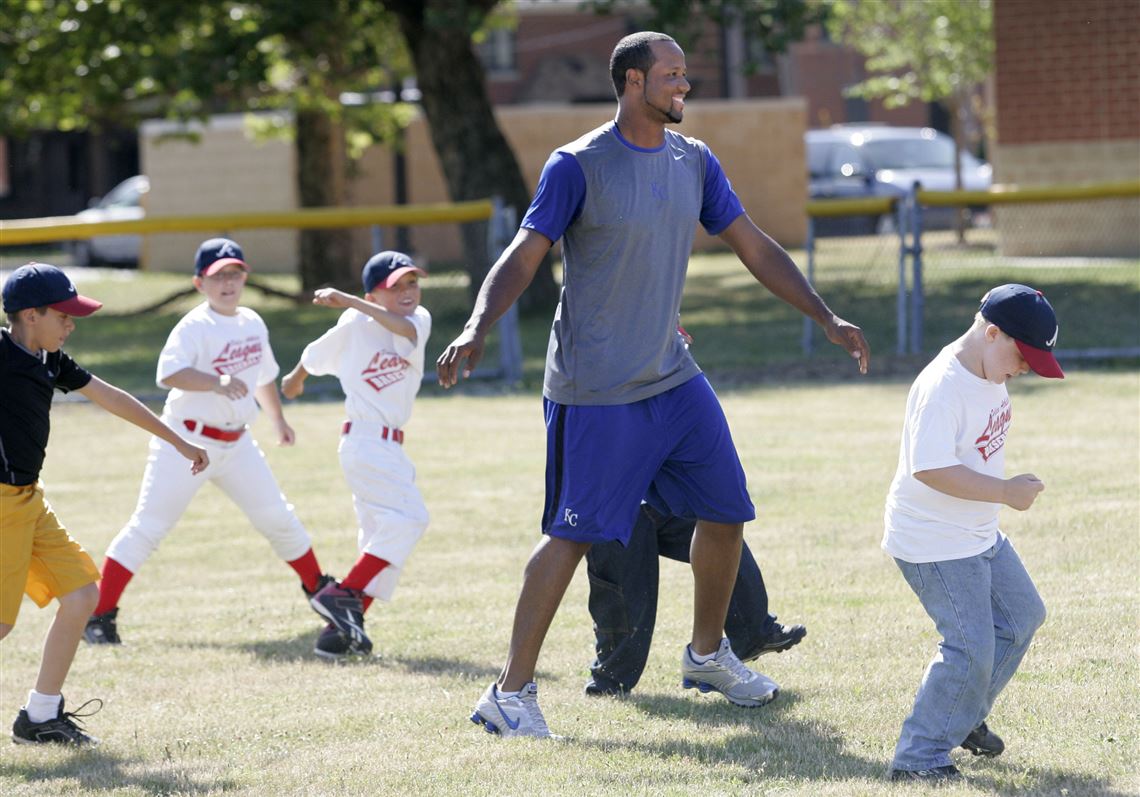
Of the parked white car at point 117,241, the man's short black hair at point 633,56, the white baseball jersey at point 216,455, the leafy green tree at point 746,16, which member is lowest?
the parked white car at point 117,241

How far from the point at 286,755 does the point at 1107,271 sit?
50.3 ft

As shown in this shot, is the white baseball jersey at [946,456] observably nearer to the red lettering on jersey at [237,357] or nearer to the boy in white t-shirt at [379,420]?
the boy in white t-shirt at [379,420]

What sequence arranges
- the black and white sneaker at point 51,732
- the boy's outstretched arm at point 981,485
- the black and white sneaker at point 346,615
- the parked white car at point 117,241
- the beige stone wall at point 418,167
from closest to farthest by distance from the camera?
the boy's outstretched arm at point 981,485 → the black and white sneaker at point 51,732 → the black and white sneaker at point 346,615 → the beige stone wall at point 418,167 → the parked white car at point 117,241

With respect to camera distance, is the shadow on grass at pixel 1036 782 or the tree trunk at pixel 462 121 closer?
the shadow on grass at pixel 1036 782

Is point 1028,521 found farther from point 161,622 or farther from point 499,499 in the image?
point 161,622

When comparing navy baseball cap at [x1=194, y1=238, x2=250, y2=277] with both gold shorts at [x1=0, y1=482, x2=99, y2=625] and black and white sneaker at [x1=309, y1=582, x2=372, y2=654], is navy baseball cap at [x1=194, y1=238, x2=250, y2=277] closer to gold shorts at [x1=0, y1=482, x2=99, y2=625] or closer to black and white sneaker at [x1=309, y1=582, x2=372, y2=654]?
black and white sneaker at [x1=309, y1=582, x2=372, y2=654]

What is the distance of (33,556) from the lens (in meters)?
5.74

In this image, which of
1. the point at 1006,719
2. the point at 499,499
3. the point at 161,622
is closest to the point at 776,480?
the point at 499,499

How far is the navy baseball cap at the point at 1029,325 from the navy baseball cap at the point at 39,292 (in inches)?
114

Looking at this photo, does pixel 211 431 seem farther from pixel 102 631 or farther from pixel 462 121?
pixel 462 121

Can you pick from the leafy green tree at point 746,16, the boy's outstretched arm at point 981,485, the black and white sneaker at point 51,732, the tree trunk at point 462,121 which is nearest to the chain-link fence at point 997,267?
the leafy green tree at point 746,16

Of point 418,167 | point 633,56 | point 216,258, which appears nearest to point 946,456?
point 633,56

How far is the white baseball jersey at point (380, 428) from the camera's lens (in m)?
6.98

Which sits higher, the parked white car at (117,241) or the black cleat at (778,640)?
the black cleat at (778,640)
